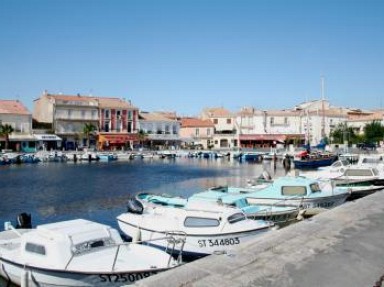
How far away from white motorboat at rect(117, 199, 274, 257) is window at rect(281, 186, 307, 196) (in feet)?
22.9

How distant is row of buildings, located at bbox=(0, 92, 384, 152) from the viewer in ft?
283

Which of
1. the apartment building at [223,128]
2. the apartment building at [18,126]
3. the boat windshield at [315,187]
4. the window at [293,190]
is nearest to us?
the window at [293,190]

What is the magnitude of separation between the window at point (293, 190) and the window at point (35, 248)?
14.5 metres

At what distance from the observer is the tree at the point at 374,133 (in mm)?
97062

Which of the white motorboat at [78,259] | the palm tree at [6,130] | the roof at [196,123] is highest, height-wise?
the roof at [196,123]

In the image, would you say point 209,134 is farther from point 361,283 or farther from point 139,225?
point 361,283

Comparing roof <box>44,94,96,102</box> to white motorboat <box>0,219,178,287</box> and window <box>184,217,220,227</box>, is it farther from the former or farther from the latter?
white motorboat <box>0,219,178,287</box>

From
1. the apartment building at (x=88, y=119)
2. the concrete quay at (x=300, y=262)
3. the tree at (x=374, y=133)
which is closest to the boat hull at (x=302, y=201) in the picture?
the concrete quay at (x=300, y=262)

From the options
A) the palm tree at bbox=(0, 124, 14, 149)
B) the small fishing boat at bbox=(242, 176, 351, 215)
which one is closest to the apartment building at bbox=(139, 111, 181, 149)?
the palm tree at bbox=(0, 124, 14, 149)

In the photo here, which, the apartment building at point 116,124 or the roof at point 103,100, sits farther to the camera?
the apartment building at point 116,124

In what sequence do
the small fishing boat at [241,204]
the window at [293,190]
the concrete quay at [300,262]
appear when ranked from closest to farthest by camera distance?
the concrete quay at [300,262] → the small fishing boat at [241,204] → the window at [293,190]

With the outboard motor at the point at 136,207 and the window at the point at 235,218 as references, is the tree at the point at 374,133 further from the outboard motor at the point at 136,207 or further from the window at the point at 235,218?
the window at the point at 235,218

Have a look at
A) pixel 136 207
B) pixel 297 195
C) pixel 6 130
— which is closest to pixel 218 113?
pixel 6 130

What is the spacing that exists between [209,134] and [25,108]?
1681 inches
